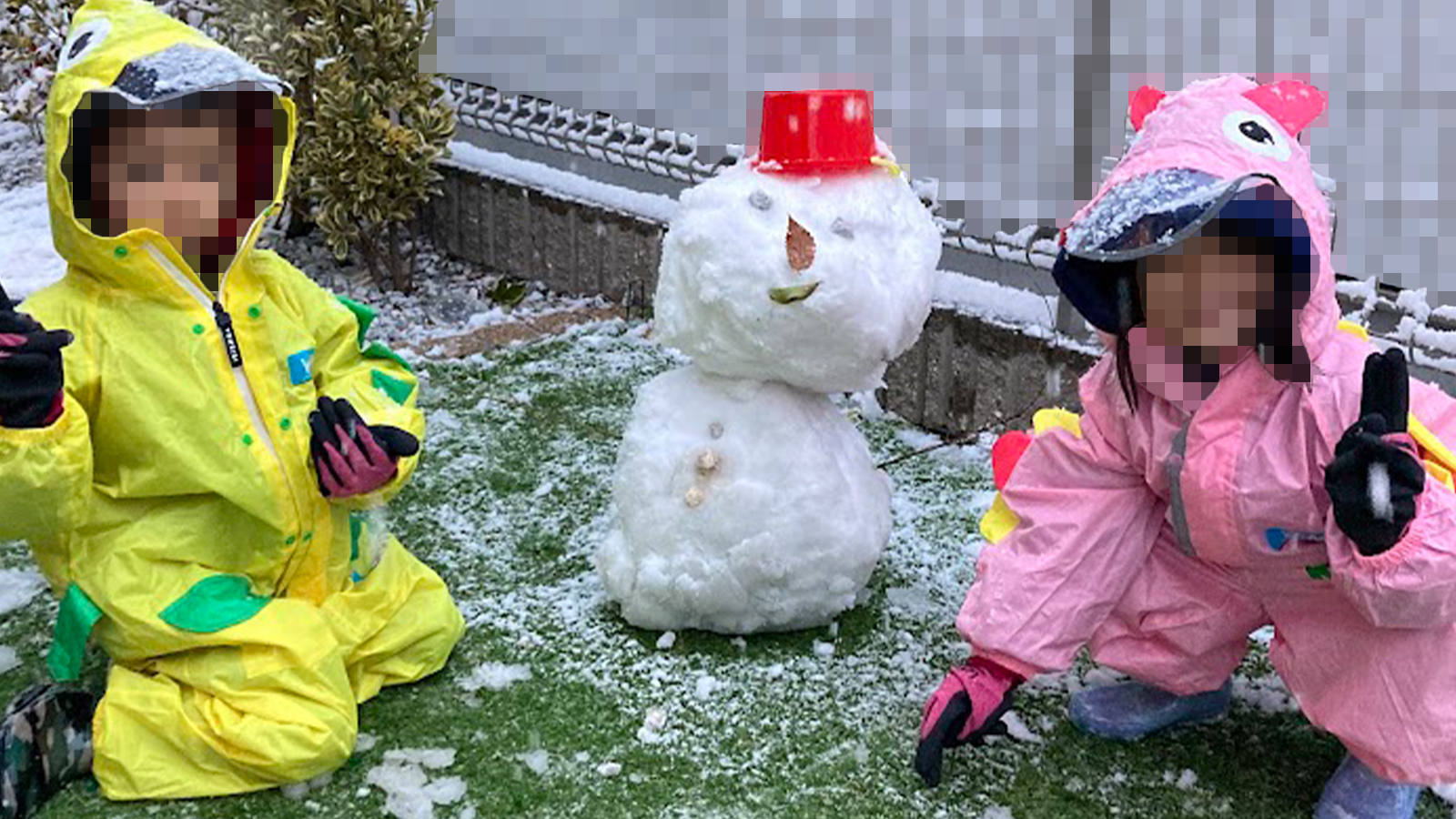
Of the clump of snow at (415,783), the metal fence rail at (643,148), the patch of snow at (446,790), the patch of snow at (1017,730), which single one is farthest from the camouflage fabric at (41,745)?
the metal fence rail at (643,148)

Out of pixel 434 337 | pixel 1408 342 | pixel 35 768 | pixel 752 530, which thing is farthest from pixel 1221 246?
pixel 434 337

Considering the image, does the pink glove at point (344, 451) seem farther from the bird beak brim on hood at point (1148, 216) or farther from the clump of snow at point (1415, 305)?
the clump of snow at point (1415, 305)

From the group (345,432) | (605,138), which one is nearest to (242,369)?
(345,432)

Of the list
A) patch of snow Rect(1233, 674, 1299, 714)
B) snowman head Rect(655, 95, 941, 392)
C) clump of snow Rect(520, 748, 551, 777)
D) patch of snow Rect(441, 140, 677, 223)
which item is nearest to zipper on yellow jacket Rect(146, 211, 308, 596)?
clump of snow Rect(520, 748, 551, 777)

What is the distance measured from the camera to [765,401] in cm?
308

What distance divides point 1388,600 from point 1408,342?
1610 millimetres

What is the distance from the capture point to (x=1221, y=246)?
2188mm

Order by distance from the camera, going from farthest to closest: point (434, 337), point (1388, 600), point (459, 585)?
1. point (434, 337)
2. point (459, 585)
3. point (1388, 600)

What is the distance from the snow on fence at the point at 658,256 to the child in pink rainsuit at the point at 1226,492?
45.2 inches

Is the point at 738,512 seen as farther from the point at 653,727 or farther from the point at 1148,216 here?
the point at 1148,216

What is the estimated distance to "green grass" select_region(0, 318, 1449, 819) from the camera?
8.68ft

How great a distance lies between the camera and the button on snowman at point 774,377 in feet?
9.51

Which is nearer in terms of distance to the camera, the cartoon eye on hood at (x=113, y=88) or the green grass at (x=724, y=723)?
the cartoon eye on hood at (x=113, y=88)

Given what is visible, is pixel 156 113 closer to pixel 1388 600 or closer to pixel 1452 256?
pixel 1388 600
